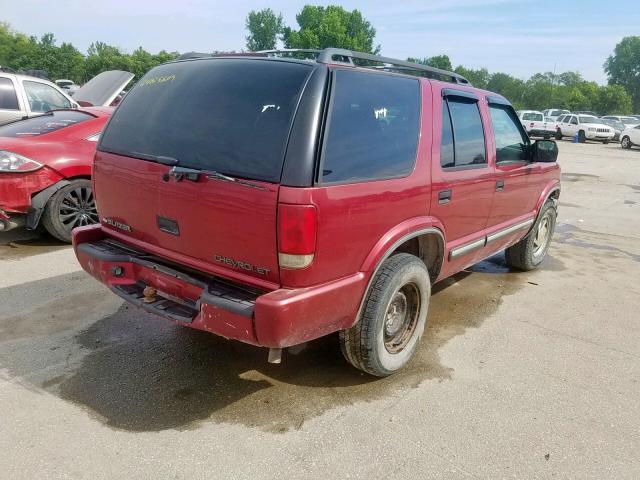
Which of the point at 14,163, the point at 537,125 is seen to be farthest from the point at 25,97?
the point at 537,125

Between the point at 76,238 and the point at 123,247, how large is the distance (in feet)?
1.23

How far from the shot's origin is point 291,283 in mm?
2604

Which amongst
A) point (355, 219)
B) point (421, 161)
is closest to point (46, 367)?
point (355, 219)

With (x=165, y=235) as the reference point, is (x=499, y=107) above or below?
above

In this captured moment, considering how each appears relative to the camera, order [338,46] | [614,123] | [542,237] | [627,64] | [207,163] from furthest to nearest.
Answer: [627,64] < [338,46] < [614,123] < [542,237] < [207,163]

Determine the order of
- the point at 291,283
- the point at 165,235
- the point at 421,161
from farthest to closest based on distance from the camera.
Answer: the point at 421,161, the point at 165,235, the point at 291,283

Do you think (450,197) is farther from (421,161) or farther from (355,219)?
(355,219)

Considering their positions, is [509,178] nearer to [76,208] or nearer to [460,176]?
[460,176]

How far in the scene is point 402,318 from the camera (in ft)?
11.6

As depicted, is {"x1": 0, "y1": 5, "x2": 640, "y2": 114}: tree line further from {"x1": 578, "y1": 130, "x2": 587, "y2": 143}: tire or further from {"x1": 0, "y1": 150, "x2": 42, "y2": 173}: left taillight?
{"x1": 0, "y1": 150, "x2": 42, "y2": 173}: left taillight

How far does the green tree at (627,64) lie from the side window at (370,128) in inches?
4735

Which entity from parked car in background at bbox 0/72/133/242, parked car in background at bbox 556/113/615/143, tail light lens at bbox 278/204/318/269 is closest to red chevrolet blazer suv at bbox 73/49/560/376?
tail light lens at bbox 278/204/318/269

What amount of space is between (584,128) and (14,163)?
3204 centimetres

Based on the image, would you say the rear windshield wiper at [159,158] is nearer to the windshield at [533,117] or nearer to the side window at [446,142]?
the side window at [446,142]
